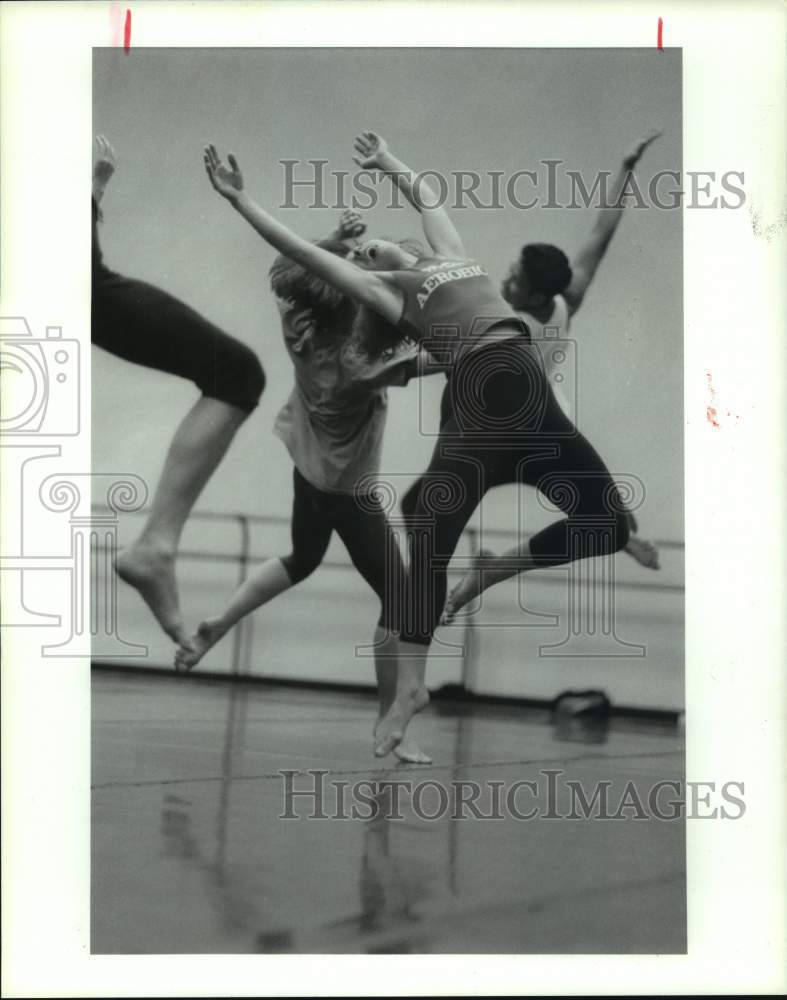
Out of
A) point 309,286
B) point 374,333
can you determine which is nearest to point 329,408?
point 374,333

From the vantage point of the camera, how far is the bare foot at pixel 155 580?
4.67m

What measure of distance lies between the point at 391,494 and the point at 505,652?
554 mm

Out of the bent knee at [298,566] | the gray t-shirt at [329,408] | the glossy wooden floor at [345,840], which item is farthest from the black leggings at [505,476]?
the glossy wooden floor at [345,840]

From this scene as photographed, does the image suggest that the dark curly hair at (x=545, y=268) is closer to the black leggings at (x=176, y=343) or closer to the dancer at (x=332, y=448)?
the dancer at (x=332, y=448)

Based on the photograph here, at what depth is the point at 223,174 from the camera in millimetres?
4656

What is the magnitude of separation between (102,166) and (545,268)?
1.29m

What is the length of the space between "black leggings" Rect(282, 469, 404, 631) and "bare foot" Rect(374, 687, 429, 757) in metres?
0.21

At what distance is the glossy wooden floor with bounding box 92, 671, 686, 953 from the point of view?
177 inches

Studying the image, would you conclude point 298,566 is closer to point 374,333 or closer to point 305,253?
point 374,333

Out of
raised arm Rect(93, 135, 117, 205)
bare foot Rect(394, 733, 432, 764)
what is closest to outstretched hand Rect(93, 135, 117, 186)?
raised arm Rect(93, 135, 117, 205)

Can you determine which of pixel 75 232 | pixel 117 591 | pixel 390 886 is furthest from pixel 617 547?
pixel 75 232

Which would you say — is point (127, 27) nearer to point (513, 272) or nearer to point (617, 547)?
point (513, 272)

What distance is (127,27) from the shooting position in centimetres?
459

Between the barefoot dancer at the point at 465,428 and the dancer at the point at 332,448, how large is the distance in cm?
5
